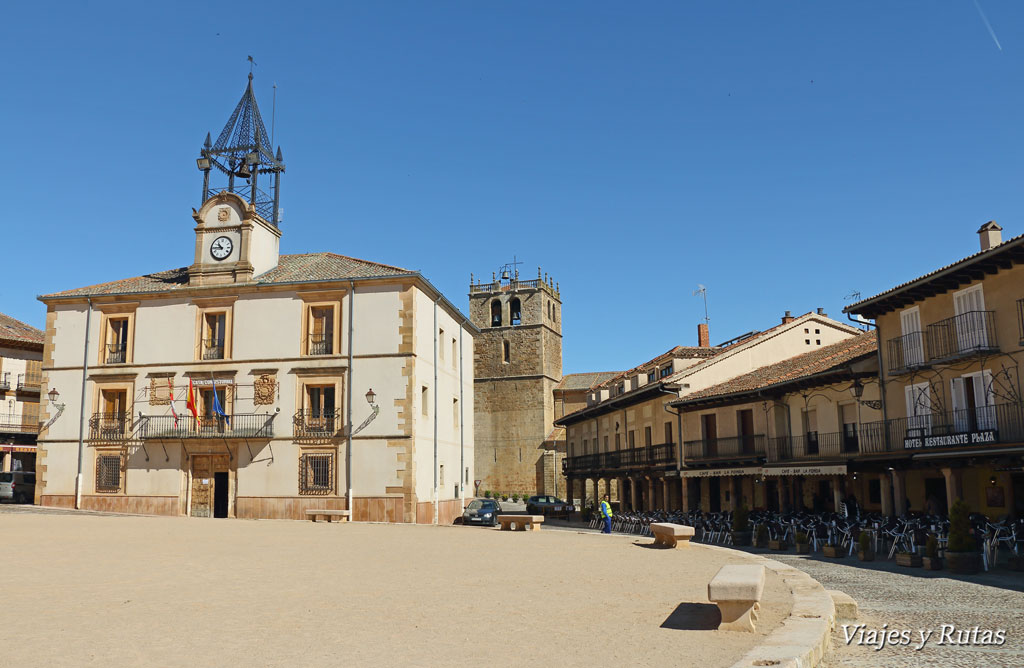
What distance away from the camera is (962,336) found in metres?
20.7

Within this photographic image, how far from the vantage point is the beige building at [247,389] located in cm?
2880

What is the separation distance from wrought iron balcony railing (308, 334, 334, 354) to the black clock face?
536cm

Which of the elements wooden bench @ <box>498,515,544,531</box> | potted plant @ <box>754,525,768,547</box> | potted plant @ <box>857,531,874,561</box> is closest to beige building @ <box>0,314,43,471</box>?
wooden bench @ <box>498,515,544,531</box>

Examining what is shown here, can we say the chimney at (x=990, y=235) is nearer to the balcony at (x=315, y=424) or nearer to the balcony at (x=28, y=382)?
the balcony at (x=315, y=424)

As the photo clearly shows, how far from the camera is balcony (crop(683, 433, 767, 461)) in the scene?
29047 mm

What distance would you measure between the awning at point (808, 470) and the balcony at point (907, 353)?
3.07 metres

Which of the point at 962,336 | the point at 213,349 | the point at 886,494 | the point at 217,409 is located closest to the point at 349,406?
the point at 217,409

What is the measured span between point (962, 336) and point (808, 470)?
623 centimetres

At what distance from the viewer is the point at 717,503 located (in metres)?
34.1

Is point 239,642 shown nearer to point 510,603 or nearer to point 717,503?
point 510,603

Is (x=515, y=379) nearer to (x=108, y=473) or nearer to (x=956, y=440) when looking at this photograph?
(x=108, y=473)

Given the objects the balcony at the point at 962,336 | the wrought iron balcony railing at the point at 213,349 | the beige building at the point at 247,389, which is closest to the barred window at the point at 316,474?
the beige building at the point at 247,389

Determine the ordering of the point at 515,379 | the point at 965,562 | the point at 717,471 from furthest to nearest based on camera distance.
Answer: the point at 515,379, the point at 717,471, the point at 965,562

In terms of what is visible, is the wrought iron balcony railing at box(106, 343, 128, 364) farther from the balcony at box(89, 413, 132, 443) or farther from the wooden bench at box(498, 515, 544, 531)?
the wooden bench at box(498, 515, 544, 531)
